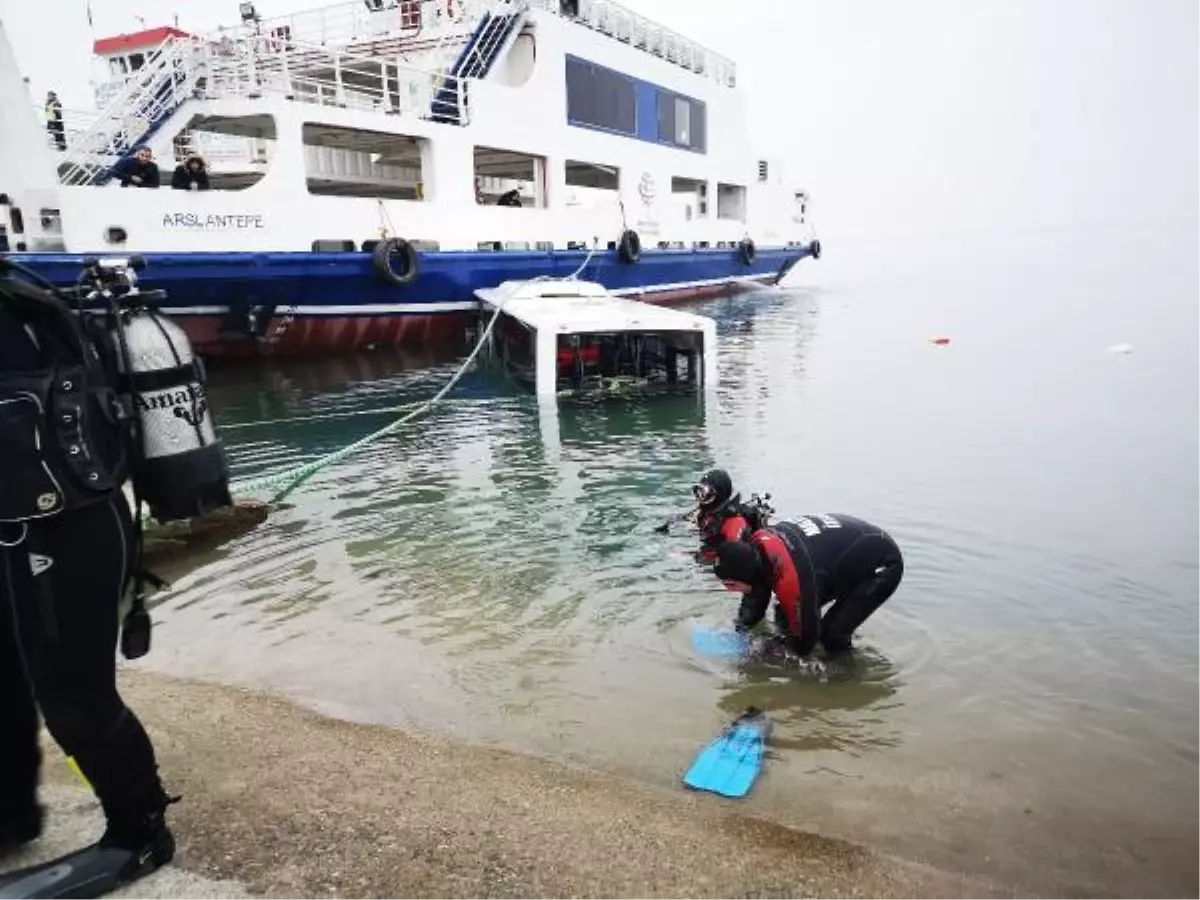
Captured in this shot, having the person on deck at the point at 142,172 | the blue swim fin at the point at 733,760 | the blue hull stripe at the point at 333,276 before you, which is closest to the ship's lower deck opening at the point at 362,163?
the blue hull stripe at the point at 333,276

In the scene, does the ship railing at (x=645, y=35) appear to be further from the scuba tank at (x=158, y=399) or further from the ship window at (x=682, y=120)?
the scuba tank at (x=158, y=399)

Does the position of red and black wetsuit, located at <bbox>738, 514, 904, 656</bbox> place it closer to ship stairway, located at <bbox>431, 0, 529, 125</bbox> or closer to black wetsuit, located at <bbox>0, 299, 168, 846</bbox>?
black wetsuit, located at <bbox>0, 299, 168, 846</bbox>

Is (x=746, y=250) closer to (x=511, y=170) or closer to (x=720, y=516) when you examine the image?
(x=511, y=170)

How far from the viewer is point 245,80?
17.6 metres

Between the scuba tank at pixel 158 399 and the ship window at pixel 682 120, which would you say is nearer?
the scuba tank at pixel 158 399

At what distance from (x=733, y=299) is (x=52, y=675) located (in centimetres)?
3007

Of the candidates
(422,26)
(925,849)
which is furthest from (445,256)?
(925,849)

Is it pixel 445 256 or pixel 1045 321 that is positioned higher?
pixel 445 256

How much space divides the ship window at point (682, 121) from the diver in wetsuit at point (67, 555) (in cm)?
2339

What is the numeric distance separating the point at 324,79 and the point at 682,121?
399 inches

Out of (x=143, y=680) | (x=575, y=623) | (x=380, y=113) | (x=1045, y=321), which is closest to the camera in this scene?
(x=143, y=680)

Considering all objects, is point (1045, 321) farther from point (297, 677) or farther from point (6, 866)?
point (6, 866)

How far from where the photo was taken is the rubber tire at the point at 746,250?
27.7m

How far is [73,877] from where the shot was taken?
2232 millimetres
